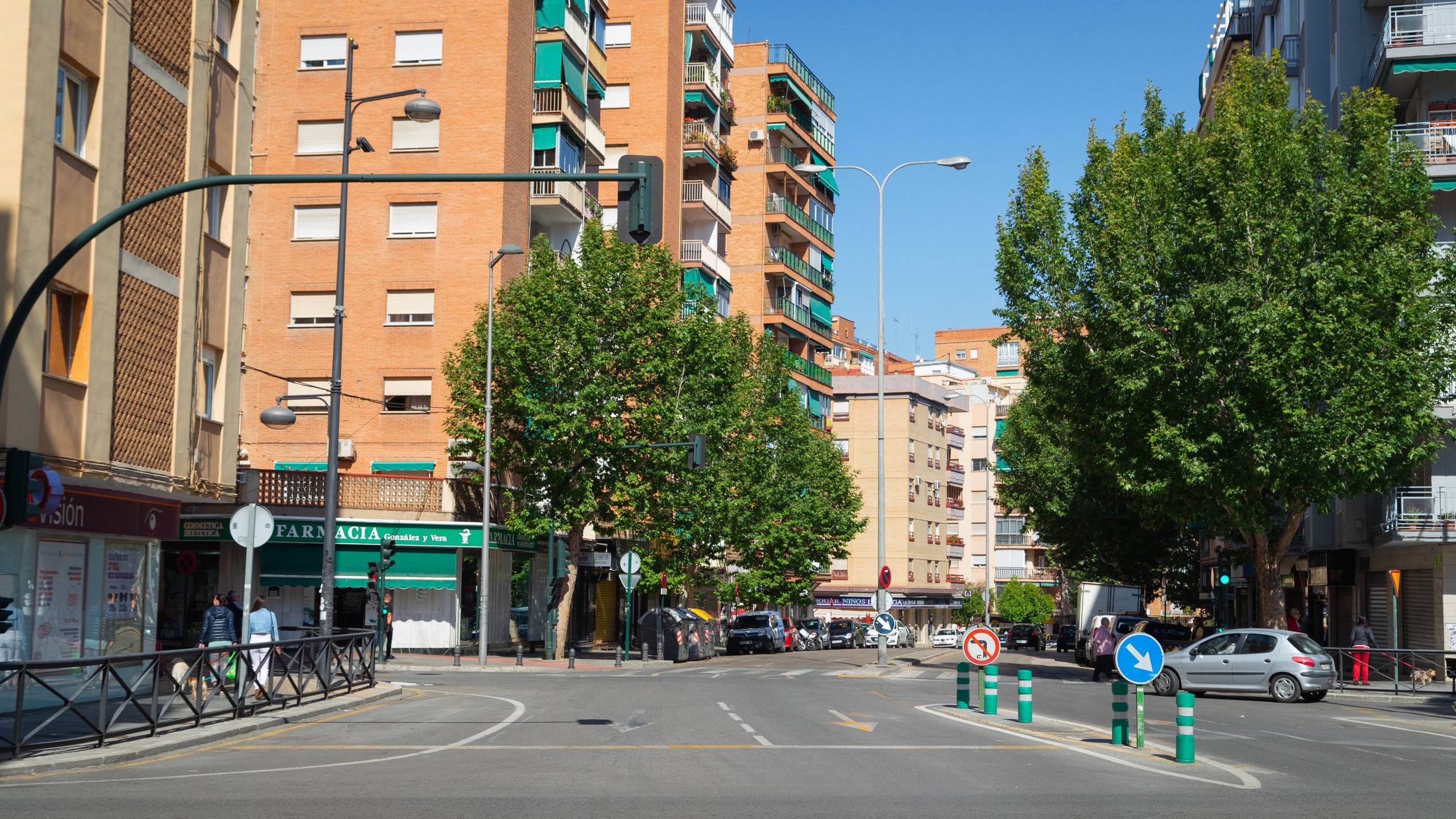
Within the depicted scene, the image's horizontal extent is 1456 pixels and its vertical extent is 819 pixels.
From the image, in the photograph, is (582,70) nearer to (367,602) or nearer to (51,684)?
(367,602)

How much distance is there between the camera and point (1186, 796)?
1169 centimetres

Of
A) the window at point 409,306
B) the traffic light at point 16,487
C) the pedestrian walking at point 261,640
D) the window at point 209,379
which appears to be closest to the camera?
the traffic light at point 16,487

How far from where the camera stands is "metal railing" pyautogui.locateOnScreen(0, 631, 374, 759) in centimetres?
1306

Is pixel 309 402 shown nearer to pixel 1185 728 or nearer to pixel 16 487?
pixel 16 487

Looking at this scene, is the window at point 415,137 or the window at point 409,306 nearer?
the window at point 409,306

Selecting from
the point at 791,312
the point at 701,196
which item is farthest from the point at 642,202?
the point at 791,312

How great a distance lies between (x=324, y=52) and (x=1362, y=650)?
117ft

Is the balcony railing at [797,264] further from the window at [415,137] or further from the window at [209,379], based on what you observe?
the window at [209,379]

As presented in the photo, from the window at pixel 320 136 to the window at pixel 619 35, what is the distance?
59.2ft

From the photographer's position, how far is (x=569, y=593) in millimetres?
41156

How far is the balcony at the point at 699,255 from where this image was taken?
62344 millimetres

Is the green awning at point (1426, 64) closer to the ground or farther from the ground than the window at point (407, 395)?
farther from the ground

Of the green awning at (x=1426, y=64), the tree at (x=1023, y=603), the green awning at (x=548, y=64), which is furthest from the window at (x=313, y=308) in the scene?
the tree at (x=1023, y=603)

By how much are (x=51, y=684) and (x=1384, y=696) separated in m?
26.1
